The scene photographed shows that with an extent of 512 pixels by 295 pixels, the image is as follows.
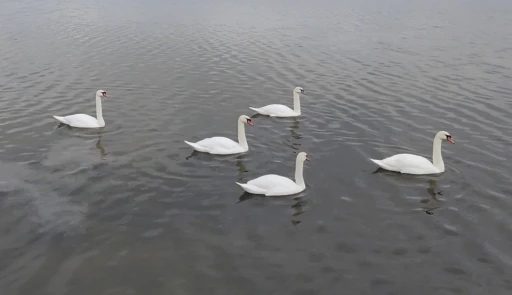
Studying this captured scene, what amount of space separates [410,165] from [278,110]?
21.7ft

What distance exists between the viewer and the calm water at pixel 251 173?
394 inches

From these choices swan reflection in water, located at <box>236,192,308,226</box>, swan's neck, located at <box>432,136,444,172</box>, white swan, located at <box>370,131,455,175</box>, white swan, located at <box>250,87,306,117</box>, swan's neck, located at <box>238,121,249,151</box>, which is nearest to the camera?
swan reflection in water, located at <box>236,192,308,226</box>

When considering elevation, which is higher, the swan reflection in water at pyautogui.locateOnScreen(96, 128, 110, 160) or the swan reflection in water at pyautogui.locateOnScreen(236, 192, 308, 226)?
the swan reflection in water at pyautogui.locateOnScreen(96, 128, 110, 160)

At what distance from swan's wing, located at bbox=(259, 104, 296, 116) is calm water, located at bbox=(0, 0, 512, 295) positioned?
36 centimetres

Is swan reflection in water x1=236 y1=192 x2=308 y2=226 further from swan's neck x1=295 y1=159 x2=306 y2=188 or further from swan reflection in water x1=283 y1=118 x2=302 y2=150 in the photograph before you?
swan reflection in water x1=283 y1=118 x2=302 y2=150

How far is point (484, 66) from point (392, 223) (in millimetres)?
18910

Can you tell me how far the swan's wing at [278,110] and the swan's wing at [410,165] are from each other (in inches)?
236

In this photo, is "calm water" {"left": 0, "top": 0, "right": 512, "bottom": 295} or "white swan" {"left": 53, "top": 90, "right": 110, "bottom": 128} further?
"white swan" {"left": 53, "top": 90, "right": 110, "bottom": 128}

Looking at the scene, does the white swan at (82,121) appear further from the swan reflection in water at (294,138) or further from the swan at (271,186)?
the swan at (271,186)

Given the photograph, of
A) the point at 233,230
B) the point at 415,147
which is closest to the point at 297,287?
the point at 233,230

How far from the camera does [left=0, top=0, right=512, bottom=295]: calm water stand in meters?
10.0

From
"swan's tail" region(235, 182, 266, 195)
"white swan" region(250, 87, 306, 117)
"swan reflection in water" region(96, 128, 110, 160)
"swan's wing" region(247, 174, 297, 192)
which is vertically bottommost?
"swan's tail" region(235, 182, 266, 195)

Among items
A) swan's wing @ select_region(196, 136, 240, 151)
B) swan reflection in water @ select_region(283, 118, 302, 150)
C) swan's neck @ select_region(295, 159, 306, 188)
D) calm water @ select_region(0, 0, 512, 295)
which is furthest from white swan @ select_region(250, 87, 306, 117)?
swan's neck @ select_region(295, 159, 306, 188)

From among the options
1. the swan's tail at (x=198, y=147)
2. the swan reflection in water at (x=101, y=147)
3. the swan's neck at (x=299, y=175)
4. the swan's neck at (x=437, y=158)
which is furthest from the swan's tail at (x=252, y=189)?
the swan's neck at (x=437, y=158)
